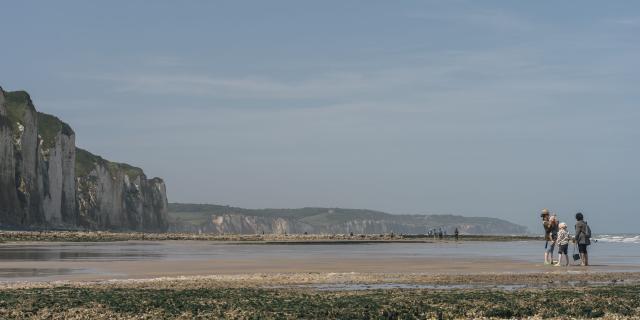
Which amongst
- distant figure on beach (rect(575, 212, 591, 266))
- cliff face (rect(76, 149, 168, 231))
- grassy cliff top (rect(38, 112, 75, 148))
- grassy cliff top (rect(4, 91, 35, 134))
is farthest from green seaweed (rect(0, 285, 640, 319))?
cliff face (rect(76, 149, 168, 231))

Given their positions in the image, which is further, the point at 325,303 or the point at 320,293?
the point at 320,293

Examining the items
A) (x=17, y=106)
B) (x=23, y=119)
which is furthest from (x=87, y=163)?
(x=23, y=119)

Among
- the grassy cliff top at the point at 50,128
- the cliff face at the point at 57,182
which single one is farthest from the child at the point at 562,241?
the grassy cliff top at the point at 50,128

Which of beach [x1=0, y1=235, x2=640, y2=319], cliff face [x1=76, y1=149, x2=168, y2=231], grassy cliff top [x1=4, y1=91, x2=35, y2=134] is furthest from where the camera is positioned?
cliff face [x1=76, y1=149, x2=168, y2=231]

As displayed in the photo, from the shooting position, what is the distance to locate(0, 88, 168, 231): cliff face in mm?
110688

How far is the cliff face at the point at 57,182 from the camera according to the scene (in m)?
111

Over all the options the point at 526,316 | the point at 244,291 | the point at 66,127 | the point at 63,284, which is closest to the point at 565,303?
the point at 526,316

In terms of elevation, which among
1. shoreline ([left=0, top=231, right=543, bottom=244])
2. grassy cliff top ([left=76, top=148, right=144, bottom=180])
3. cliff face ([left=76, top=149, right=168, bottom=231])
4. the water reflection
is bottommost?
the water reflection

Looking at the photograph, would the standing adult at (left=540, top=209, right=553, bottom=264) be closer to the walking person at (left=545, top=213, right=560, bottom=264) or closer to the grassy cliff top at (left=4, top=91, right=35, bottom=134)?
the walking person at (left=545, top=213, right=560, bottom=264)

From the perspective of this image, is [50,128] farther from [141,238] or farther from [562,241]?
[562,241]

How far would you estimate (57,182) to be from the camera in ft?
422

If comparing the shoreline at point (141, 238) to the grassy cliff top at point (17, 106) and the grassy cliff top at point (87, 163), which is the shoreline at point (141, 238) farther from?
the grassy cliff top at point (87, 163)

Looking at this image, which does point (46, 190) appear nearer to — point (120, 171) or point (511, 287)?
point (120, 171)

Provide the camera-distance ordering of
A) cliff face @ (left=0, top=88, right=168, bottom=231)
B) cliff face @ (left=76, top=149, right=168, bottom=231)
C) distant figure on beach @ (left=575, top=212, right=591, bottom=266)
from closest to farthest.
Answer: distant figure on beach @ (left=575, top=212, right=591, bottom=266)
cliff face @ (left=0, top=88, right=168, bottom=231)
cliff face @ (left=76, top=149, right=168, bottom=231)
